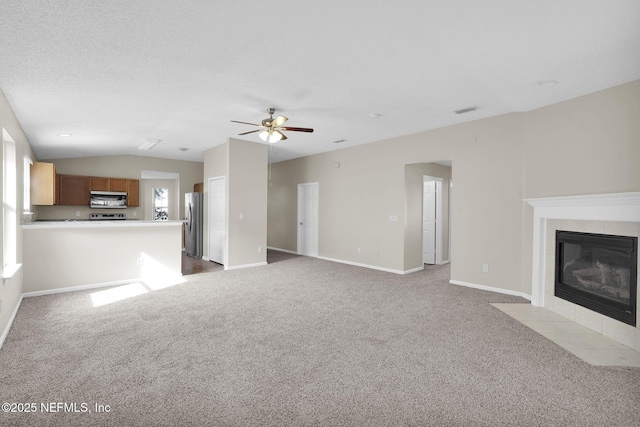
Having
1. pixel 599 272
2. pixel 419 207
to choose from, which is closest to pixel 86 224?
pixel 419 207

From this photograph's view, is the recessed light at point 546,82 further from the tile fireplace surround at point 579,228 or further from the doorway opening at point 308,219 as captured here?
the doorway opening at point 308,219

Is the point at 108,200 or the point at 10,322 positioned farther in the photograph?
the point at 108,200

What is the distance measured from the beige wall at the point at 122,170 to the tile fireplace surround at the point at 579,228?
812 cm

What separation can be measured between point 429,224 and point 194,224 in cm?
571

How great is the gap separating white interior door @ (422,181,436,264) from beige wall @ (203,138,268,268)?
12.1 feet

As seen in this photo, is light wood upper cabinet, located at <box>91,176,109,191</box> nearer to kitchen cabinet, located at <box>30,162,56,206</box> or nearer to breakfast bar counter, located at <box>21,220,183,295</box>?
kitchen cabinet, located at <box>30,162,56,206</box>

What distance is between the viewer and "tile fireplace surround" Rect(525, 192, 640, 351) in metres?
2.99

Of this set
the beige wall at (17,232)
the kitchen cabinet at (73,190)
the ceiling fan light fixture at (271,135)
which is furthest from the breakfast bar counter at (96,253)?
the kitchen cabinet at (73,190)

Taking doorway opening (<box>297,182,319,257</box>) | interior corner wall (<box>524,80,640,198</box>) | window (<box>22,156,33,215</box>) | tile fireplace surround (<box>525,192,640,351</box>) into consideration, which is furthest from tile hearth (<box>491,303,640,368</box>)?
window (<box>22,156,33,215</box>)

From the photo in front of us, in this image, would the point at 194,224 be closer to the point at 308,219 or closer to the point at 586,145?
the point at 308,219

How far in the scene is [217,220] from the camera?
710 cm

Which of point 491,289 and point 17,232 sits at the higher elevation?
point 17,232

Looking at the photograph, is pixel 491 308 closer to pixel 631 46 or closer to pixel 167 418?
pixel 631 46

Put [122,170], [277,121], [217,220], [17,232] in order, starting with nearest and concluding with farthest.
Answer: [17,232]
[277,121]
[217,220]
[122,170]
